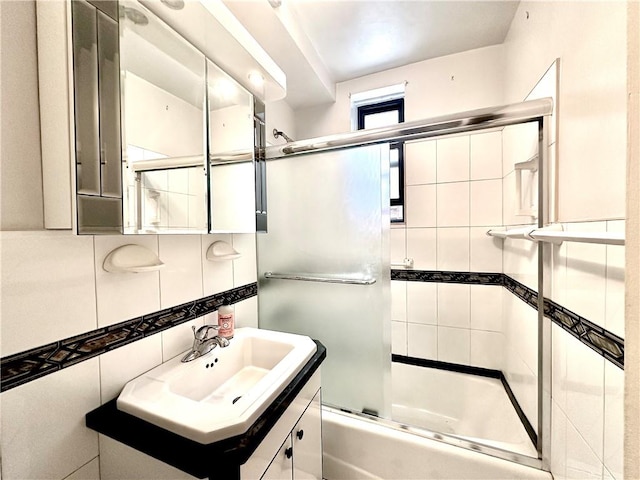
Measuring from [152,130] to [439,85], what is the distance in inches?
71.1

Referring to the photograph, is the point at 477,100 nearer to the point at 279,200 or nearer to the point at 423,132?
the point at 423,132

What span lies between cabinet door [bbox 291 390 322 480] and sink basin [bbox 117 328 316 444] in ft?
0.65

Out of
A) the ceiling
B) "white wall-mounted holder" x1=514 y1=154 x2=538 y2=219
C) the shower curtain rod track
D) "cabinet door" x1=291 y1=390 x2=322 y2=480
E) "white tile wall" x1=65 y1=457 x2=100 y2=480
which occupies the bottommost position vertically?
"cabinet door" x1=291 y1=390 x2=322 y2=480

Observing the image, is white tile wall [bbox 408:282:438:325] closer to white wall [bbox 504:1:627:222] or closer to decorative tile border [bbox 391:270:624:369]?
decorative tile border [bbox 391:270:624:369]

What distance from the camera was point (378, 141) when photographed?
3.70ft

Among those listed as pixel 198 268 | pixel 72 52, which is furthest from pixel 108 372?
pixel 72 52

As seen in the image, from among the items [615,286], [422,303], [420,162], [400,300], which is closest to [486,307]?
[422,303]

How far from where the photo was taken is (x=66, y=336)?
0.62 meters

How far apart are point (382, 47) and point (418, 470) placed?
2.23 meters

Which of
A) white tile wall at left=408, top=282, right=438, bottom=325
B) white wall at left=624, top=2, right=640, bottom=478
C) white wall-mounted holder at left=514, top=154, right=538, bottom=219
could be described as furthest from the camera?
white tile wall at left=408, top=282, right=438, bottom=325

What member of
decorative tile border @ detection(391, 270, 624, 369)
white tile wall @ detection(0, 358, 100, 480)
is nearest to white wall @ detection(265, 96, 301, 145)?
decorative tile border @ detection(391, 270, 624, 369)

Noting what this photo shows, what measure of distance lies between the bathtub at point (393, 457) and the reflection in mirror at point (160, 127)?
106 cm

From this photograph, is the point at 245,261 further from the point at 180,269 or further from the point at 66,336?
the point at 66,336

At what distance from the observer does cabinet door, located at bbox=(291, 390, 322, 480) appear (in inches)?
32.8
